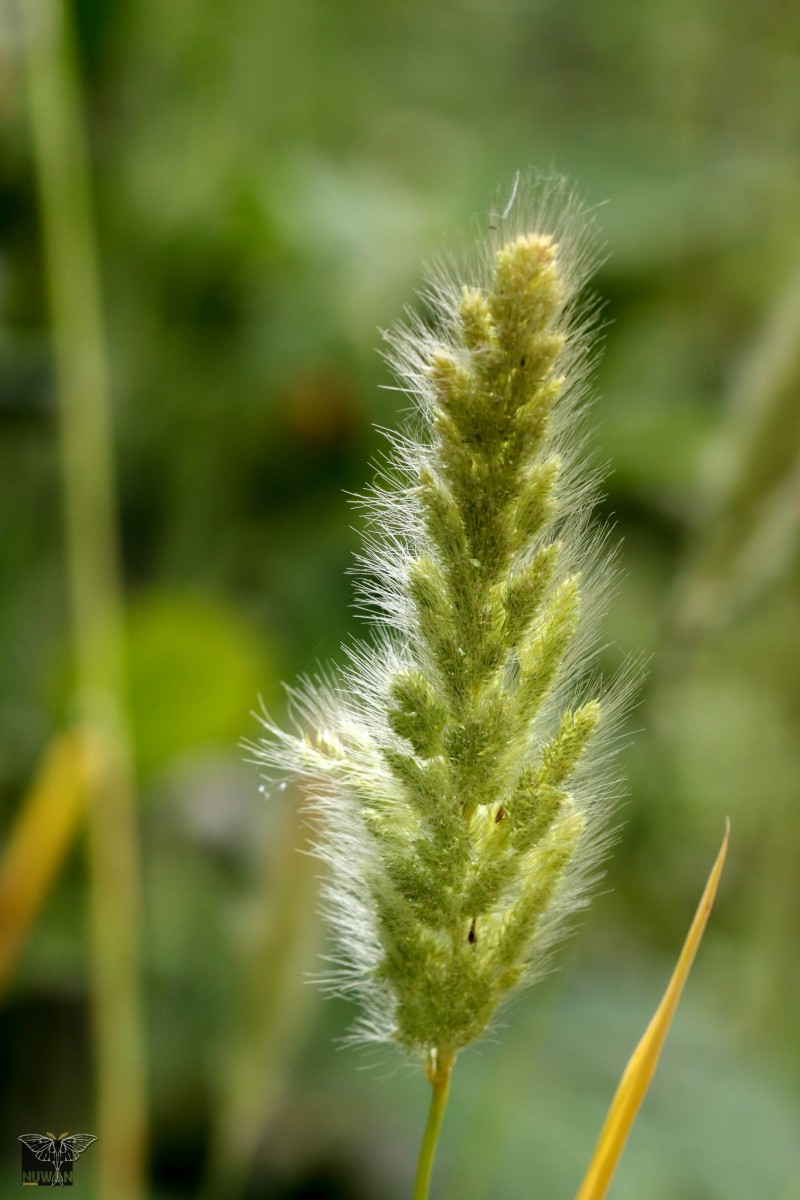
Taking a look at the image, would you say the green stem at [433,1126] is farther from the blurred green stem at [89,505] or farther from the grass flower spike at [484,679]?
the blurred green stem at [89,505]

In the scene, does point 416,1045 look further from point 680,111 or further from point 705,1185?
point 680,111

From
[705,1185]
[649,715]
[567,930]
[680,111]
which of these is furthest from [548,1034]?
[680,111]

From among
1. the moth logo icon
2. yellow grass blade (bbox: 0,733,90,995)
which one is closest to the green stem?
the moth logo icon

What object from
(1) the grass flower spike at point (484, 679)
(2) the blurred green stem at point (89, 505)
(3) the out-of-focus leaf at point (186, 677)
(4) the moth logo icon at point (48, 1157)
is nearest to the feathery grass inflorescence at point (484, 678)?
(1) the grass flower spike at point (484, 679)

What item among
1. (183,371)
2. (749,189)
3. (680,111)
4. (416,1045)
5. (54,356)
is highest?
(680,111)

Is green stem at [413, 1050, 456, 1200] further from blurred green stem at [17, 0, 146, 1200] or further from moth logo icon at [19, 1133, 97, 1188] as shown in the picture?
blurred green stem at [17, 0, 146, 1200]

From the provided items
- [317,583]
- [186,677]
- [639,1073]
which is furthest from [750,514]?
[317,583]

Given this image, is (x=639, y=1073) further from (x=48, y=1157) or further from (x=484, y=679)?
(x=48, y=1157)
